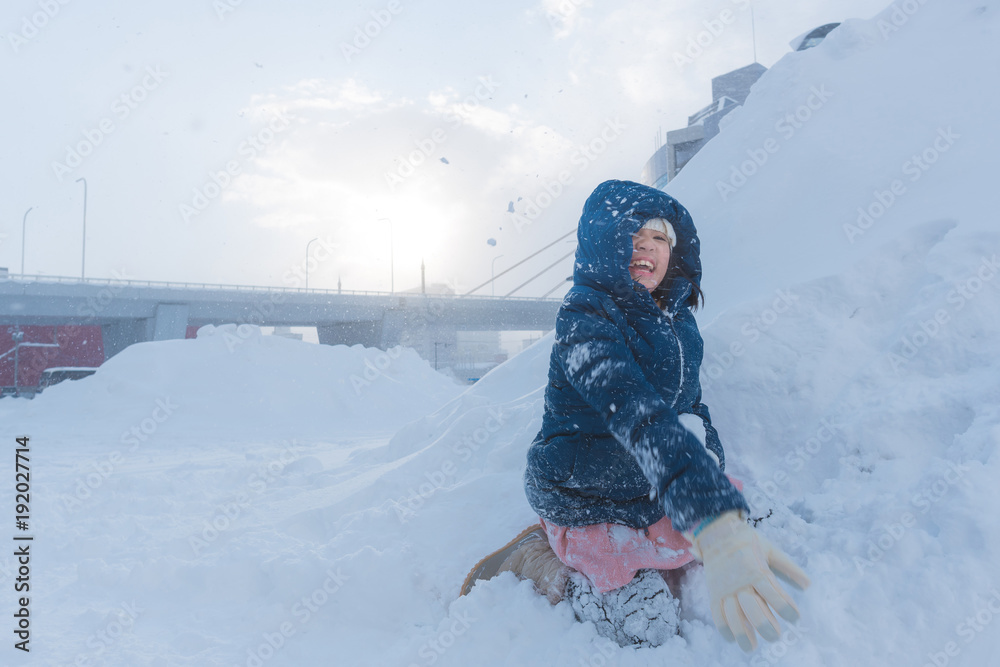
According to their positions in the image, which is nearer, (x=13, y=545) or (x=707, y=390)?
(x=707, y=390)

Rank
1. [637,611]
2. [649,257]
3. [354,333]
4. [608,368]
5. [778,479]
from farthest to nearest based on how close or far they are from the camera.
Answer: [354,333] < [778,479] < [649,257] < [637,611] < [608,368]

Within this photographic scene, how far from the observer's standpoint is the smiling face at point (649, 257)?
198 cm

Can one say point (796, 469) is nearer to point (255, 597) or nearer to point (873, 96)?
point (255, 597)

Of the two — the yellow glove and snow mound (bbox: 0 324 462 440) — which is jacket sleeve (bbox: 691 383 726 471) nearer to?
the yellow glove

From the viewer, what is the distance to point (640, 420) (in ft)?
4.81

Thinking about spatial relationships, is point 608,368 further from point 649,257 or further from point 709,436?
point 709,436

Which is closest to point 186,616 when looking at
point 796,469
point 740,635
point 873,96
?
point 740,635

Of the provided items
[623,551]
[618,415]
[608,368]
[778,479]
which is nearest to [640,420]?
[618,415]

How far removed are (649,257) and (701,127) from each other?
21.4 meters

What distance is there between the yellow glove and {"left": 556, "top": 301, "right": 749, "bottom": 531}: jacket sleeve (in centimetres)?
4

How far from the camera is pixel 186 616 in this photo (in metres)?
2.58

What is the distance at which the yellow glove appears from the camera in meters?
1.19

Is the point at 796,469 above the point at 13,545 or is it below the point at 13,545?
above

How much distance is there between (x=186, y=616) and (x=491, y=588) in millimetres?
1537
